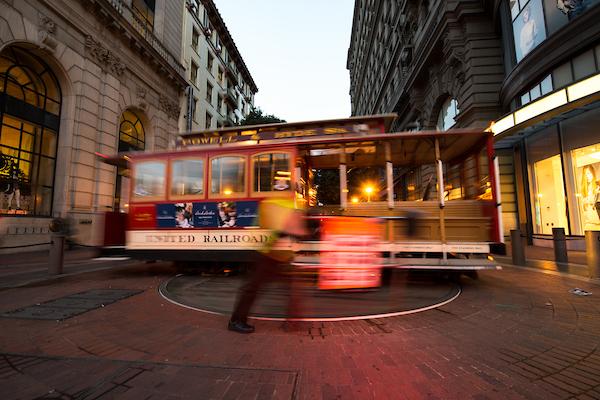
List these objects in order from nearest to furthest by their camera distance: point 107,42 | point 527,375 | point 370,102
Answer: point 527,375 → point 107,42 → point 370,102

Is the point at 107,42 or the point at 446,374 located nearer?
the point at 446,374

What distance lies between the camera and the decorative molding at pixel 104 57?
1447 centimetres

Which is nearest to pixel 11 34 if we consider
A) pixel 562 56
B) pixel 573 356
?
pixel 573 356

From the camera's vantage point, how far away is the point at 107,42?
1561 centimetres

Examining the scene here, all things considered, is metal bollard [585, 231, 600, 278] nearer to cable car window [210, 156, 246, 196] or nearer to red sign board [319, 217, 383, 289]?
red sign board [319, 217, 383, 289]

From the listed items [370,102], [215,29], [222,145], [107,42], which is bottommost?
[222,145]

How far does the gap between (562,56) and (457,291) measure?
12072 mm

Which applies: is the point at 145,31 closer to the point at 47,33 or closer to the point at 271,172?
the point at 47,33

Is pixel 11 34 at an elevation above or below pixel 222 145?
above

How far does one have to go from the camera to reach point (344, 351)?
10.6ft

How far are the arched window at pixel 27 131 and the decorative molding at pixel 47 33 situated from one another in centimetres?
83

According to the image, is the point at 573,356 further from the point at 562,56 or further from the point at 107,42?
the point at 107,42

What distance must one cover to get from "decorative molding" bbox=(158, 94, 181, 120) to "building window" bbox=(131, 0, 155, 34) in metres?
4.19

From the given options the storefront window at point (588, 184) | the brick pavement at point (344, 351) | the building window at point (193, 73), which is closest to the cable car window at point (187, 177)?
the brick pavement at point (344, 351)
